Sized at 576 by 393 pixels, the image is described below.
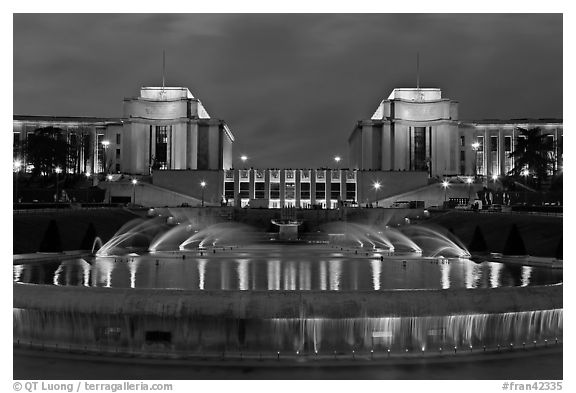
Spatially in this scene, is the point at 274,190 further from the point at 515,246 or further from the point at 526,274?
the point at 526,274

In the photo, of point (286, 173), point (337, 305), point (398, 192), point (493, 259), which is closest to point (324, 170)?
point (286, 173)

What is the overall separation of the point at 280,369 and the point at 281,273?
8.22 m

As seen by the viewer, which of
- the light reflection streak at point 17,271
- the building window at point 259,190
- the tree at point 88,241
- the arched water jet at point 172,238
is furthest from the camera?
the building window at point 259,190

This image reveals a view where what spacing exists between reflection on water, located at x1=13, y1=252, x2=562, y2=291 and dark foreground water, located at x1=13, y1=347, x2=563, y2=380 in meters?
3.80

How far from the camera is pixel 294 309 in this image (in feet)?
44.3

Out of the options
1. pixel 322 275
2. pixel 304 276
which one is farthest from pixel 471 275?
pixel 304 276

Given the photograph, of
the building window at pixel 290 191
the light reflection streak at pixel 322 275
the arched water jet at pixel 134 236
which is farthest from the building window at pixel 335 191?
the light reflection streak at pixel 322 275

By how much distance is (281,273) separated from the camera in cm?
2109

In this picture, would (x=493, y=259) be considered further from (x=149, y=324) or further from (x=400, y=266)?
(x=149, y=324)

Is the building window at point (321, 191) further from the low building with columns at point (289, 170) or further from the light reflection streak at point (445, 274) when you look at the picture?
the light reflection streak at point (445, 274)

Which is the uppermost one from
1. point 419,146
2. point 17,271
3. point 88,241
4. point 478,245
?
point 419,146

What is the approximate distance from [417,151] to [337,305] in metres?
103

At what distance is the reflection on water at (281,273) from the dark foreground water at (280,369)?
12.5ft

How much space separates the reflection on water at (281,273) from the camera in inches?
710
